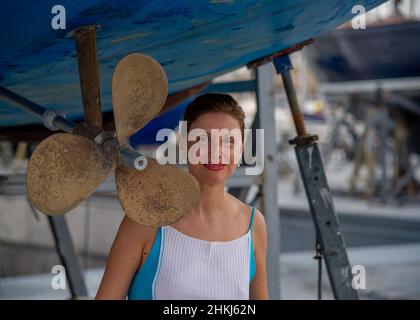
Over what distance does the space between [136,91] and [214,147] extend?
30 cm

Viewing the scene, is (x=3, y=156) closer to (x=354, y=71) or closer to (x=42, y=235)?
(x=42, y=235)

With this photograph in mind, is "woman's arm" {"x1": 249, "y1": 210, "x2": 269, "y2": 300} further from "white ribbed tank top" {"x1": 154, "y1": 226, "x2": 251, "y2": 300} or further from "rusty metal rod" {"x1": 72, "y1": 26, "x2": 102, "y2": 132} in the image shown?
"rusty metal rod" {"x1": 72, "y1": 26, "x2": 102, "y2": 132}

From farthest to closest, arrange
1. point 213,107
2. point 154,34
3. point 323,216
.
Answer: point 323,216 → point 154,34 → point 213,107

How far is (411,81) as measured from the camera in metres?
10.1

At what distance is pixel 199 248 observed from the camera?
6.07 feet

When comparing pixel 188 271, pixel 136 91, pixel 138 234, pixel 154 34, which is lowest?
pixel 188 271

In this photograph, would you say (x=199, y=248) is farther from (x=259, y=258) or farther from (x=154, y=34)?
(x=154, y=34)

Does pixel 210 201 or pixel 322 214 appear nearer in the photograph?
pixel 210 201

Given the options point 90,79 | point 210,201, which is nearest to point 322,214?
point 210,201

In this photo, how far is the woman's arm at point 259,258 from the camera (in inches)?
78.8

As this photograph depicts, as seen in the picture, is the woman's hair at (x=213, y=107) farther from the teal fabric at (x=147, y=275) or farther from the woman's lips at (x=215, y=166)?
the teal fabric at (x=147, y=275)

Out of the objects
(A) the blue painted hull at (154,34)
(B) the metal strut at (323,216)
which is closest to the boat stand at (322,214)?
(B) the metal strut at (323,216)

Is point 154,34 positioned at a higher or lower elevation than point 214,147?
higher
